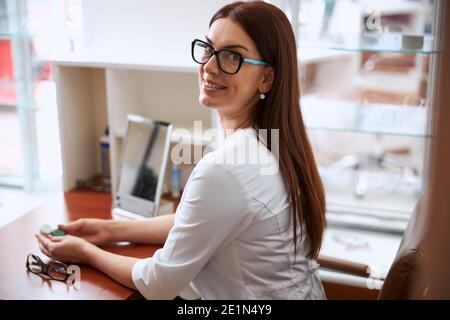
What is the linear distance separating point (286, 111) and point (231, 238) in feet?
1.11

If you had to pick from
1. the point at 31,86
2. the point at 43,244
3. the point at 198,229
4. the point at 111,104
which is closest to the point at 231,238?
the point at 198,229

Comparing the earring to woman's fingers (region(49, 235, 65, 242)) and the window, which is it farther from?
the window

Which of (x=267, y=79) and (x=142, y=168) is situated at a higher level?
(x=267, y=79)

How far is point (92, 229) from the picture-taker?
1618 millimetres

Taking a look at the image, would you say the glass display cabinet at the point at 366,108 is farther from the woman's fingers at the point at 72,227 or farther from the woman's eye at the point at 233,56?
the woman's fingers at the point at 72,227

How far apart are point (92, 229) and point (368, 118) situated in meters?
1.07

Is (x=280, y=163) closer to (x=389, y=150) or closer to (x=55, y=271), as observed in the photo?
(x=55, y=271)

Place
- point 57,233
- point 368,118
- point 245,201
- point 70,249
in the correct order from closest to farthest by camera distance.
→ point 245,201
point 70,249
point 57,233
point 368,118

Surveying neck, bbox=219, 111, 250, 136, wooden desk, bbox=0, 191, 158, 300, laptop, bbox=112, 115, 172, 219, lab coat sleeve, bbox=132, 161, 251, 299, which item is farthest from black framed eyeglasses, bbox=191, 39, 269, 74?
wooden desk, bbox=0, 191, 158, 300

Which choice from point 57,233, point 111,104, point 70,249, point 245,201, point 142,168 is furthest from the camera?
point 111,104

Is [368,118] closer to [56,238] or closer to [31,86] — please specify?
[56,238]

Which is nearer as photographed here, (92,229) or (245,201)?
(245,201)

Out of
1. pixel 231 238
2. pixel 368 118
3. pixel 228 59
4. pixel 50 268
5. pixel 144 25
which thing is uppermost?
pixel 144 25
